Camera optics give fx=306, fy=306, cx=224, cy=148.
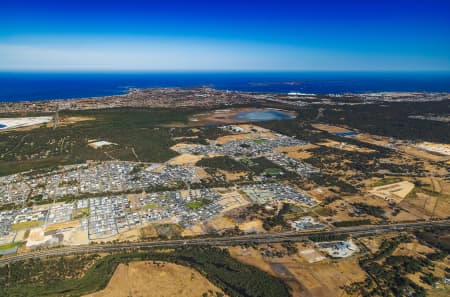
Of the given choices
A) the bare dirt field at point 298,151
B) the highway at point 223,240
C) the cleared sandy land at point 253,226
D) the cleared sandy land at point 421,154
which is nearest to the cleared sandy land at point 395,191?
the highway at point 223,240

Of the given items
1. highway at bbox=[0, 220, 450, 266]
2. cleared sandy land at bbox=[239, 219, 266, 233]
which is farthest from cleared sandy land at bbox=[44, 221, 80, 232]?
cleared sandy land at bbox=[239, 219, 266, 233]

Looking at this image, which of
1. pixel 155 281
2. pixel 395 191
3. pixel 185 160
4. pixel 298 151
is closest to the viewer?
pixel 155 281

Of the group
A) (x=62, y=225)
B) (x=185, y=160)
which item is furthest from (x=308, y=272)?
(x=185, y=160)

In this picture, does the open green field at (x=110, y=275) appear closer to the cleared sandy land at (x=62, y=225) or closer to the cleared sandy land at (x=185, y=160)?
the cleared sandy land at (x=62, y=225)

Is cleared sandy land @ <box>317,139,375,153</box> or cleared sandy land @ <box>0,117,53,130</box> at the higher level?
cleared sandy land @ <box>317,139,375,153</box>

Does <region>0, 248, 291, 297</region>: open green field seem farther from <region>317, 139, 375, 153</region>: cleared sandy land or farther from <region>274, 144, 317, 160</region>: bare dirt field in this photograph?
<region>317, 139, 375, 153</region>: cleared sandy land

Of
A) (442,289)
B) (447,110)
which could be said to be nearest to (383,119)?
(447,110)

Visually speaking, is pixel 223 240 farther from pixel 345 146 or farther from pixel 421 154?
pixel 421 154
